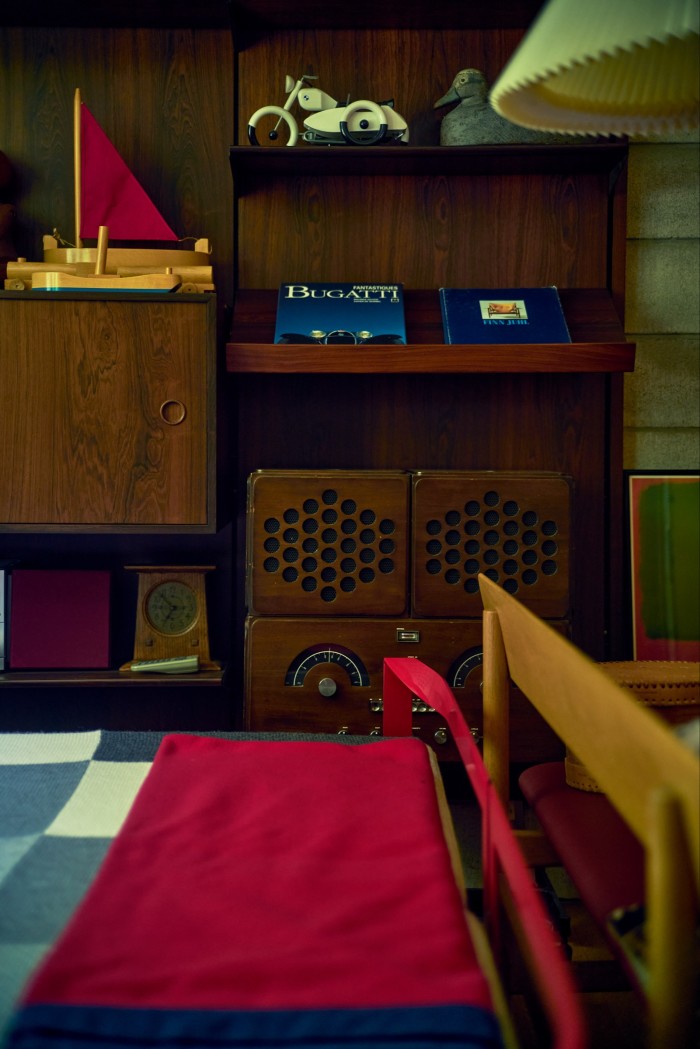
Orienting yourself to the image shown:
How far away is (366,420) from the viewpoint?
255cm

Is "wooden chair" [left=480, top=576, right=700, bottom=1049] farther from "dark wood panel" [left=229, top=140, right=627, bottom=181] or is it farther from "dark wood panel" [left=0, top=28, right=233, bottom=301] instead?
"dark wood panel" [left=0, top=28, right=233, bottom=301]

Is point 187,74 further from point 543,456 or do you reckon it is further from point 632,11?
point 632,11

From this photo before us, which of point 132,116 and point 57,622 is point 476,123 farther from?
point 57,622

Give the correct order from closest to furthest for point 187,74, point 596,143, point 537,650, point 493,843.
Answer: point 493,843 → point 537,650 → point 596,143 → point 187,74

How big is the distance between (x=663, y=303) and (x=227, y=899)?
2.18m

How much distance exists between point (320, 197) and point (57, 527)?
113 centimetres

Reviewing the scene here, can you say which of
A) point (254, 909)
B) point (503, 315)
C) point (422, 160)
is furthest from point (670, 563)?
point (254, 909)

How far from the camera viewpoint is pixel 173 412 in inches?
86.0

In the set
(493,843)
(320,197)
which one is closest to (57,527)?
(320,197)

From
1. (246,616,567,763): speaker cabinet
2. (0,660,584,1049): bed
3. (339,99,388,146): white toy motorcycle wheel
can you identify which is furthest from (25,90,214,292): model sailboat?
(0,660,584,1049): bed

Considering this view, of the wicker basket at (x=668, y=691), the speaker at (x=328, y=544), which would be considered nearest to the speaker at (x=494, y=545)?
the speaker at (x=328, y=544)

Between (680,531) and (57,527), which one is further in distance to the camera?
(680,531)

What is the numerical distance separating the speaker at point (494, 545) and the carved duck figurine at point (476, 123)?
869mm

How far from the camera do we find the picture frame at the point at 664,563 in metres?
→ 2.48
